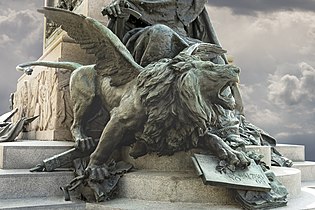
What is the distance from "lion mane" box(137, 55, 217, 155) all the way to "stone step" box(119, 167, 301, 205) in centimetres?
31

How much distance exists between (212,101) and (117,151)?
1.22 metres

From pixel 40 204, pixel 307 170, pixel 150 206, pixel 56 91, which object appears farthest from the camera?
pixel 307 170

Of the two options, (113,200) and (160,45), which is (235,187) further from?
(160,45)

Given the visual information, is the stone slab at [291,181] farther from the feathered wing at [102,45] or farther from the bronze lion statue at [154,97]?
the feathered wing at [102,45]

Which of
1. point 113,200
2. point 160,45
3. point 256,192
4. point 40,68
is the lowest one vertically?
point 113,200

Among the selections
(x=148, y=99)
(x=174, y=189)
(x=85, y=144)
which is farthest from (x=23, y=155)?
(x=174, y=189)

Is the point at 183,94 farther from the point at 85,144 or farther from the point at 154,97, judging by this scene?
the point at 85,144

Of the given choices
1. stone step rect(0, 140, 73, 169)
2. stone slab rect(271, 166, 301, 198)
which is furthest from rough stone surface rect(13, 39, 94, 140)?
stone slab rect(271, 166, 301, 198)

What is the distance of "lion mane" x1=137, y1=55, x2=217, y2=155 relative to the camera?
360 cm

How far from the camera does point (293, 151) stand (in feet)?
22.3

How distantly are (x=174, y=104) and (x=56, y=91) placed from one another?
102 inches

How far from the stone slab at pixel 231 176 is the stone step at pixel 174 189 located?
152 millimetres

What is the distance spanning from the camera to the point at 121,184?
401 cm

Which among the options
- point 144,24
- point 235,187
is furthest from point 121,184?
point 144,24
